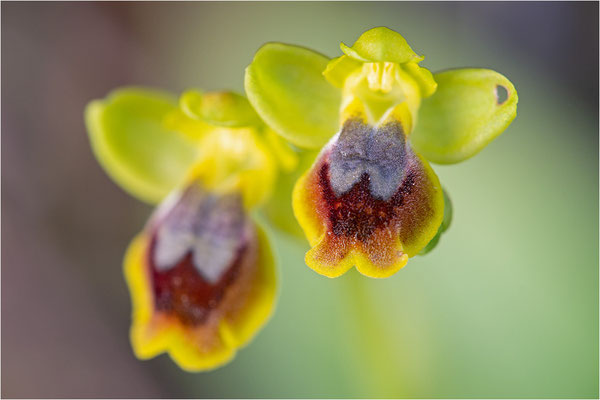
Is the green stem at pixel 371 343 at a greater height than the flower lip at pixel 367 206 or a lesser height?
lesser

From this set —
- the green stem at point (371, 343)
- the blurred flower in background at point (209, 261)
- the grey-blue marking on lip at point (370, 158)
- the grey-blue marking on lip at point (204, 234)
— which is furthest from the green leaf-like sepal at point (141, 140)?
the grey-blue marking on lip at point (370, 158)

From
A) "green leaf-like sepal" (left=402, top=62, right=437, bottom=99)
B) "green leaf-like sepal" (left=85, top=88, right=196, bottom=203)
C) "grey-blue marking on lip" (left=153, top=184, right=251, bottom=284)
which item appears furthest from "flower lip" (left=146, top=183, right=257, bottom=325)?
"green leaf-like sepal" (left=402, top=62, right=437, bottom=99)

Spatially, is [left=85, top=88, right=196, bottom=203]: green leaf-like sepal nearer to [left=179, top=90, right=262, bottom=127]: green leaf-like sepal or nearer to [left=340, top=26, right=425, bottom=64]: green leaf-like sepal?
[left=179, top=90, right=262, bottom=127]: green leaf-like sepal

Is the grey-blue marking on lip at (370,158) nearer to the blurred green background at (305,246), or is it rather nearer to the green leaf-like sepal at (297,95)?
the green leaf-like sepal at (297,95)

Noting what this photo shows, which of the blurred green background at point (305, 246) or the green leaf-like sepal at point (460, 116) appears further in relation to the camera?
the blurred green background at point (305, 246)

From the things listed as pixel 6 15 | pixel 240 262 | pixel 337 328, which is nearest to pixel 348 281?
pixel 240 262

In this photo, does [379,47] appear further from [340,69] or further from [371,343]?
[371,343]
